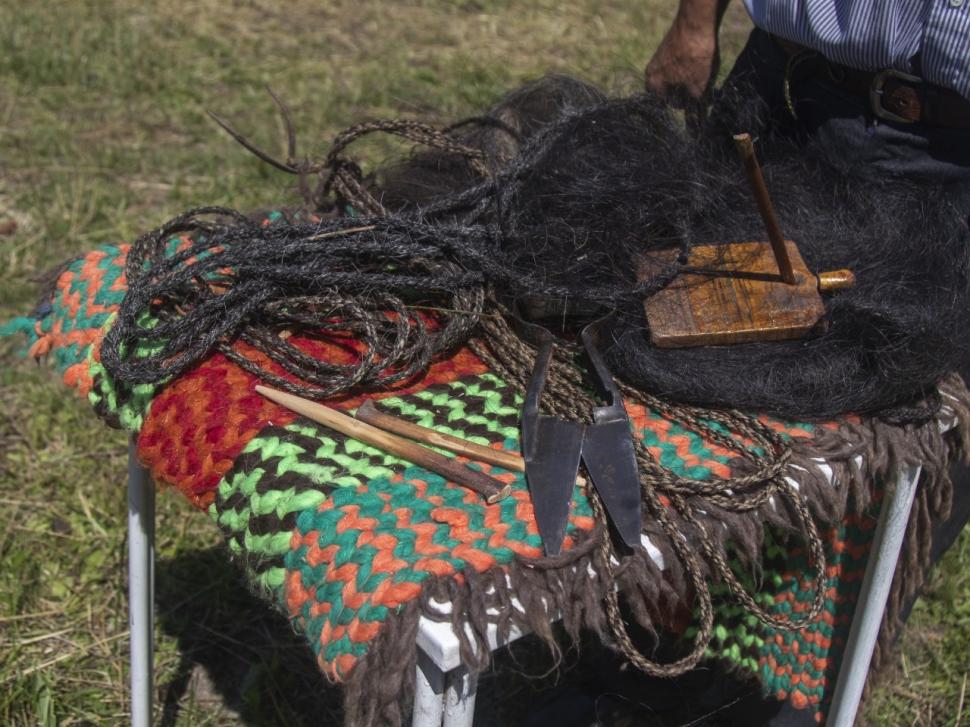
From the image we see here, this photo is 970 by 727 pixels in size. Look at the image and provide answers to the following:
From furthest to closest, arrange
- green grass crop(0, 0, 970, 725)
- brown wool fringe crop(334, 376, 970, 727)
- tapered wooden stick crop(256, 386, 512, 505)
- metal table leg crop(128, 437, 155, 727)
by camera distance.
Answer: green grass crop(0, 0, 970, 725), metal table leg crop(128, 437, 155, 727), tapered wooden stick crop(256, 386, 512, 505), brown wool fringe crop(334, 376, 970, 727)

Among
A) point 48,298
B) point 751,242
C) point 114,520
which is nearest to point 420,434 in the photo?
point 751,242

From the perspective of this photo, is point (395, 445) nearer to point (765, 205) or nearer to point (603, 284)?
point (603, 284)

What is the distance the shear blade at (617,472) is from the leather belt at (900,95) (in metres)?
0.50

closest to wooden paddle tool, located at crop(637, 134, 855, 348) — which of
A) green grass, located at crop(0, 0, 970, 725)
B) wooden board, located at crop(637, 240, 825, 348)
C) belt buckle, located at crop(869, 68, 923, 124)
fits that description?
wooden board, located at crop(637, 240, 825, 348)

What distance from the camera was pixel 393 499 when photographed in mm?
888

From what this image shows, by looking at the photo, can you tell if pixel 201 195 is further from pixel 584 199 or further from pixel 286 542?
pixel 286 542

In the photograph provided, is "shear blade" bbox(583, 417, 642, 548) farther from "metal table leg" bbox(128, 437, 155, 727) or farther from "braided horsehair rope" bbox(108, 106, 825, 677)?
"metal table leg" bbox(128, 437, 155, 727)

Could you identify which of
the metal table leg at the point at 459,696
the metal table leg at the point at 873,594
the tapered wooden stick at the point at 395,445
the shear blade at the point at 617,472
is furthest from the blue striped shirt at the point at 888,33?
the metal table leg at the point at 459,696

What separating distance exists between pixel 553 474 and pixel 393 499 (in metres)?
0.13

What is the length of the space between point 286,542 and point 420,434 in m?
0.15

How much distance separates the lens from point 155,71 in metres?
3.32

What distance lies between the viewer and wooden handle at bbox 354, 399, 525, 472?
3.04 ft

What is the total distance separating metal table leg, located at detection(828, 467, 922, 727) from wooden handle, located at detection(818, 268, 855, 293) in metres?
0.18

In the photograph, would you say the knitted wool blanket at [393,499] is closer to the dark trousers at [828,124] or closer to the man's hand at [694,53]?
the dark trousers at [828,124]
